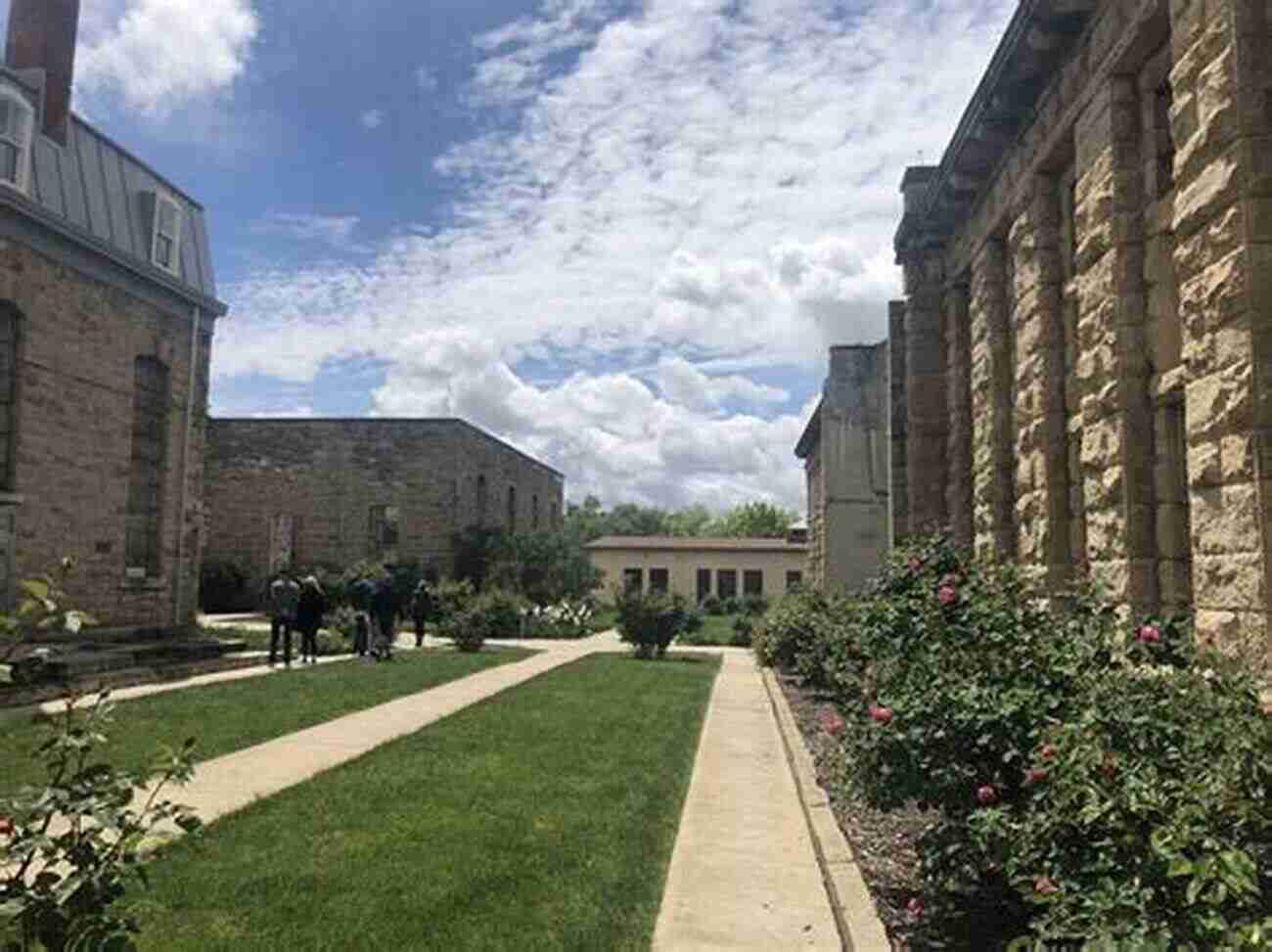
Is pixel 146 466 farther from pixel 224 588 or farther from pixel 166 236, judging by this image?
pixel 224 588

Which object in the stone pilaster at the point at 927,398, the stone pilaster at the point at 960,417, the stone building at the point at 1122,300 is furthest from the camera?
the stone pilaster at the point at 927,398

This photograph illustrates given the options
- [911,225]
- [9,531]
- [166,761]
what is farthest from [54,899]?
[9,531]

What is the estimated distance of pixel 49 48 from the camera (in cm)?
1698

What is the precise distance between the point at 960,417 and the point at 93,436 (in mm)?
13330

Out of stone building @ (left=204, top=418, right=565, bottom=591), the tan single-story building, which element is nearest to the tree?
the tan single-story building

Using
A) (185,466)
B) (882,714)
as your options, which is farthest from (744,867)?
(185,466)

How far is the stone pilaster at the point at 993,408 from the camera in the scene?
32.2ft

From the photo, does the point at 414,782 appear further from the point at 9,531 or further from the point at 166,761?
the point at 9,531

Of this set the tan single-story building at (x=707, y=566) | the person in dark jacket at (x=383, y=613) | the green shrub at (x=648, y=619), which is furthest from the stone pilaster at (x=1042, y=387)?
the tan single-story building at (x=707, y=566)

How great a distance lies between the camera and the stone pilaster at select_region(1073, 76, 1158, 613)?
260 inches

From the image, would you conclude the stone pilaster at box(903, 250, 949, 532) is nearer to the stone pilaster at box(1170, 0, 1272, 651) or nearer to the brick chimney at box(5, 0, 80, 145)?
the stone pilaster at box(1170, 0, 1272, 651)

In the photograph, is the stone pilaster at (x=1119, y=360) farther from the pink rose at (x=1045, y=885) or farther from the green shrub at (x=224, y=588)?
the green shrub at (x=224, y=588)

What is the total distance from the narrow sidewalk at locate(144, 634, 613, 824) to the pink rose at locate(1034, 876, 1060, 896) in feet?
16.8

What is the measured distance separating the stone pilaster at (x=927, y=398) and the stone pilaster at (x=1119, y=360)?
5.26 m
